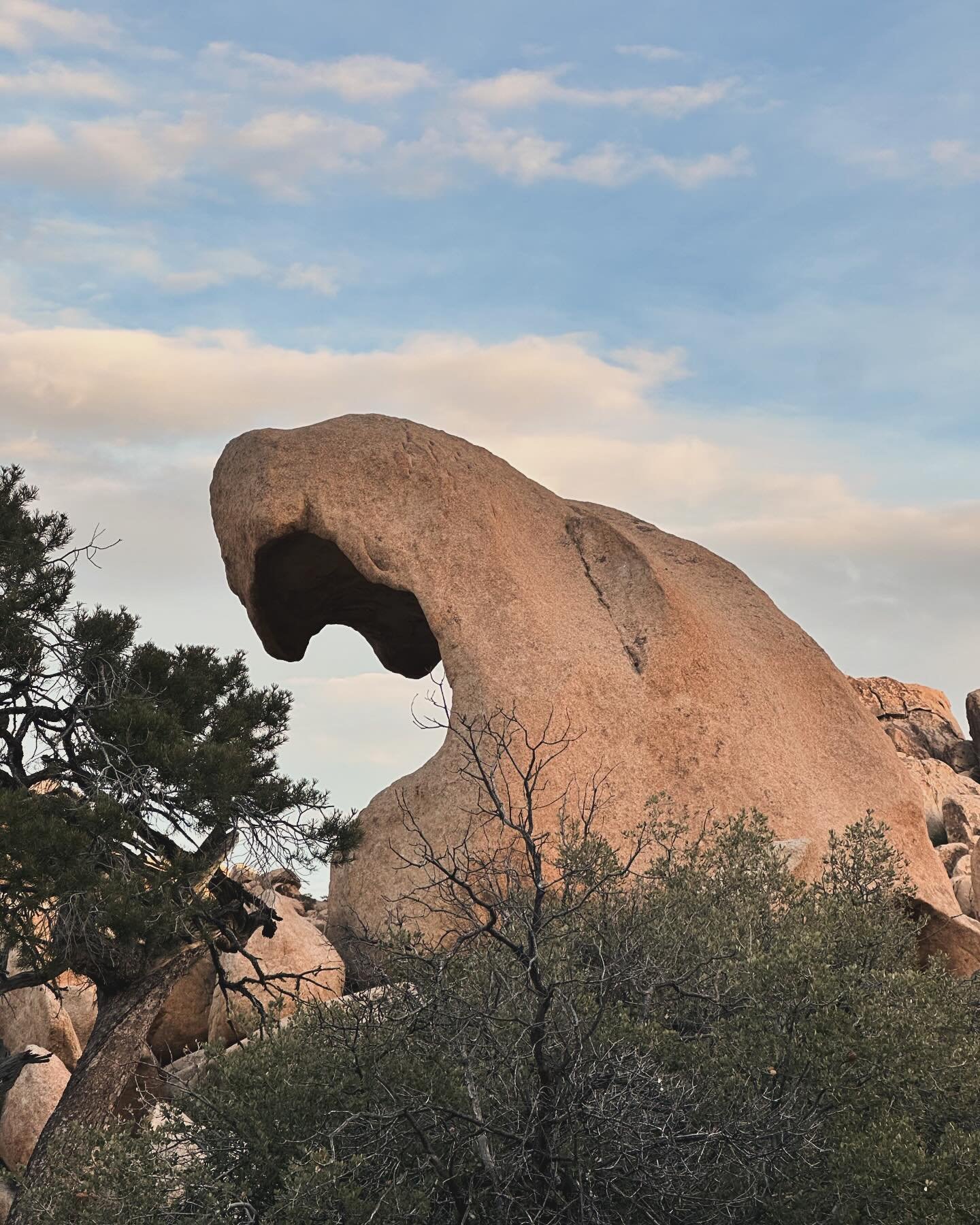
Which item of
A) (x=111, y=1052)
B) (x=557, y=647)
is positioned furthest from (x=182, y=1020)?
(x=557, y=647)

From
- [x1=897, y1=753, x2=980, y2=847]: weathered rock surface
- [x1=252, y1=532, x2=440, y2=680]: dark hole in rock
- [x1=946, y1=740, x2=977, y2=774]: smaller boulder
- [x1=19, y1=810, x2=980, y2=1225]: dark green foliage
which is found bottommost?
[x1=19, y1=810, x2=980, y2=1225]: dark green foliage

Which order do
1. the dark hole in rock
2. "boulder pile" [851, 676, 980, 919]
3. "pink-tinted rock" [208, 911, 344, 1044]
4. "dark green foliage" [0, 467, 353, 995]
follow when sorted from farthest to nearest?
"boulder pile" [851, 676, 980, 919], the dark hole in rock, "pink-tinted rock" [208, 911, 344, 1044], "dark green foliage" [0, 467, 353, 995]

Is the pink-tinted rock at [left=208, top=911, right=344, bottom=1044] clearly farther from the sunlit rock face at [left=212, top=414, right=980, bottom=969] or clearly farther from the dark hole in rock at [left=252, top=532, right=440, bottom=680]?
the dark hole in rock at [left=252, top=532, right=440, bottom=680]

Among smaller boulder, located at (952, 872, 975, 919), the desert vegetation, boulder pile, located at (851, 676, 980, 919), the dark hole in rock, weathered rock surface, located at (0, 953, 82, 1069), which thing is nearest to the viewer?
the desert vegetation

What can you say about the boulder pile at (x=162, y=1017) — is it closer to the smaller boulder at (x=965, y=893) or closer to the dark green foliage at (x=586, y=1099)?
the dark green foliage at (x=586, y=1099)

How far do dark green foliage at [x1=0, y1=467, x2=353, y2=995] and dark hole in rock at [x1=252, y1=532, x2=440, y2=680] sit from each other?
10.7 feet

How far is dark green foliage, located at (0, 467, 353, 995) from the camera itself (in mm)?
10961

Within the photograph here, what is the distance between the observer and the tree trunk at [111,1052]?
11.8 metres

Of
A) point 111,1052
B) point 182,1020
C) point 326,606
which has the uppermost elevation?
point 326,606

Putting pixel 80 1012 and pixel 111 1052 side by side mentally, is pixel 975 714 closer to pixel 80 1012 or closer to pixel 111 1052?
pixel 80 1012

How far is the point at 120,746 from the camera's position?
1241 cm

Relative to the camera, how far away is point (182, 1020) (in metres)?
15.8

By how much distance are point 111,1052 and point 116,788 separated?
241 centimetres

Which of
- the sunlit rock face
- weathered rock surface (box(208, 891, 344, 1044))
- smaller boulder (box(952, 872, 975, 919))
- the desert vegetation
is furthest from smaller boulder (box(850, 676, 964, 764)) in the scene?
the desert vegetation
